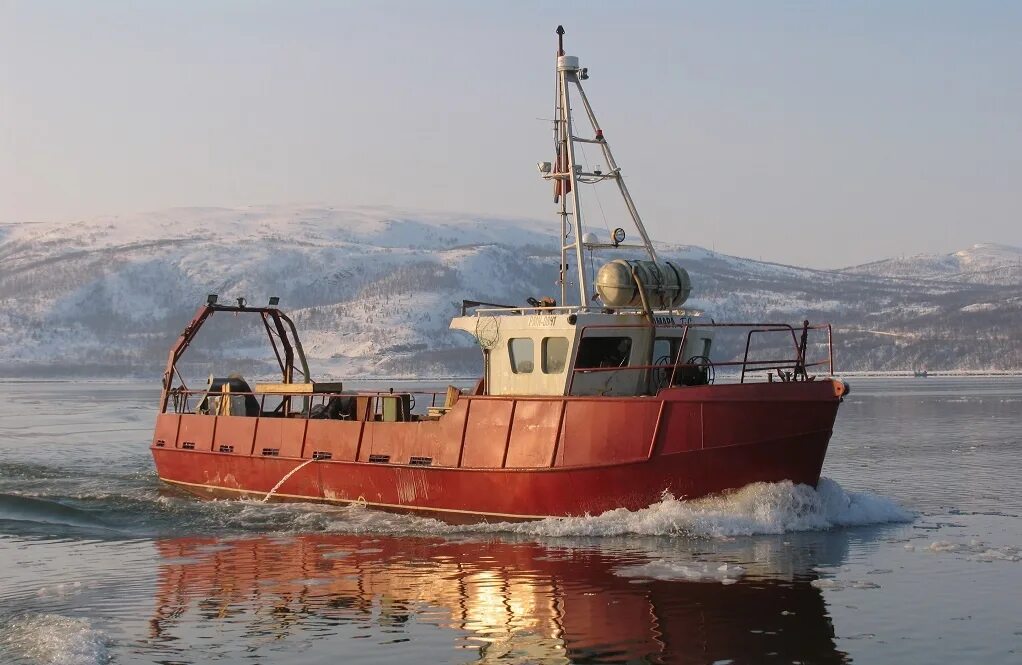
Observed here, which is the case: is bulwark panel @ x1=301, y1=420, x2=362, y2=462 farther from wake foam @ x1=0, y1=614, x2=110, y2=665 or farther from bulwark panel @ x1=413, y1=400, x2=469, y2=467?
wake foam @ x1=0, y1=614, x2=110, y2=665

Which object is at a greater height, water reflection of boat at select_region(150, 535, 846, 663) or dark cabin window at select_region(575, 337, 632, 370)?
dark cabin window at select_region(575, 337, 632, 370)

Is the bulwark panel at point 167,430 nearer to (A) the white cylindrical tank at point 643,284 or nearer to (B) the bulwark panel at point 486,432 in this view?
(B) the bulwark panel at point 486,432

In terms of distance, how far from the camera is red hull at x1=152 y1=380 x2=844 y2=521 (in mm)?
21500

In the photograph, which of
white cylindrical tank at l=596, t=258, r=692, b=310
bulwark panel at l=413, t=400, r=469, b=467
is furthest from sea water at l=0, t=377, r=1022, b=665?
white cylindrical tank at l=596, t=258, r=692, b=310

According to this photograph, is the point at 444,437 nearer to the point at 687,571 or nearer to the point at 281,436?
the point at 281,436

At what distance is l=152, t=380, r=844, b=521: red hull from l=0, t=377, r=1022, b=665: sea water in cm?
46

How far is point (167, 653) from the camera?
14.8 meters

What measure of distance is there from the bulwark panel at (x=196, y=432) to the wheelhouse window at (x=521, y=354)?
959cm

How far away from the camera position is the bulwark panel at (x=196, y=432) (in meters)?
30.7

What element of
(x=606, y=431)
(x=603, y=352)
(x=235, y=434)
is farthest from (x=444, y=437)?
(x=235, y=434)

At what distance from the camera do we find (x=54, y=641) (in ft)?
49.8

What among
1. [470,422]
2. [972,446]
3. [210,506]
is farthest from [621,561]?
[972,446]

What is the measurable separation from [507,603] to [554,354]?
7202 millimetres

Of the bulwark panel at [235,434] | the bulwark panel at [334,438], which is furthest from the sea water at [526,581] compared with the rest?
the bulwark panel at [235,434]
